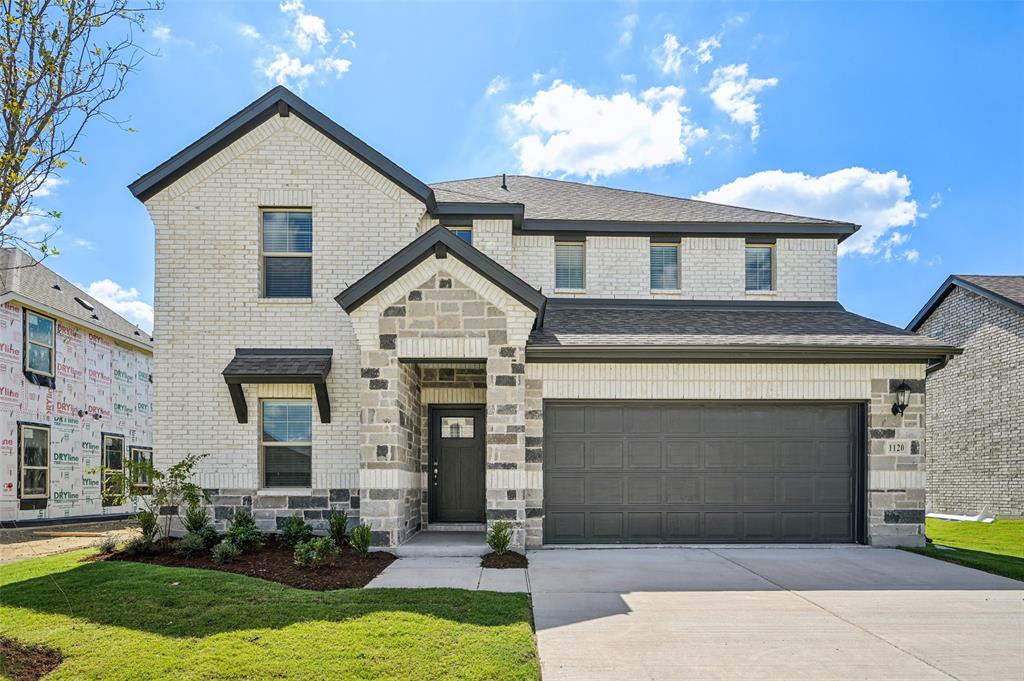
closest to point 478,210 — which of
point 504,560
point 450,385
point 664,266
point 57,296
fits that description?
point 450,385

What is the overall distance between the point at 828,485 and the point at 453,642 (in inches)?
320

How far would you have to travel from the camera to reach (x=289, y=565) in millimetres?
9680

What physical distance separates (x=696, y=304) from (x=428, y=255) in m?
6.25

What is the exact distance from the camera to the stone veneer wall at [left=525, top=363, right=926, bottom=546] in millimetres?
11562

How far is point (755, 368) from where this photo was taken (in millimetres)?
11734

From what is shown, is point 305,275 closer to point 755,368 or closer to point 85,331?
point 755,368

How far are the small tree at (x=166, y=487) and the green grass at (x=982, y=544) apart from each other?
11.7 metres

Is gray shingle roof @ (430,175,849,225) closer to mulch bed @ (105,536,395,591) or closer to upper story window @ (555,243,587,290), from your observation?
upper story window @ (555,243,587,290)

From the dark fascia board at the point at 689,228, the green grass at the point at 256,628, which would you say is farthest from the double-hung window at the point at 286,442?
the dark fascia board at the point at 689,228

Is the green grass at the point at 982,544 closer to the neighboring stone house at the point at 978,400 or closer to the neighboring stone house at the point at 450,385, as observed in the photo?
the neighboring stone house at the point at 450,385

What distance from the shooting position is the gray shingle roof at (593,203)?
577 inches

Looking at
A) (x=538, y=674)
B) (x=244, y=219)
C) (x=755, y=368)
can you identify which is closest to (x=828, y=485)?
(x=755, y=368)

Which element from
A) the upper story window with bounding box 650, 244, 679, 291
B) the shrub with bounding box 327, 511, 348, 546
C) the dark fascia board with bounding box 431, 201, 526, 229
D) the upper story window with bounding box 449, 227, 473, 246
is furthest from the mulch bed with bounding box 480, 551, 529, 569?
the upper story window with bounding box 650, 244, 679, 291

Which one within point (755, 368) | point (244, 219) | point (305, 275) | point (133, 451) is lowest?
point (133, 451)
